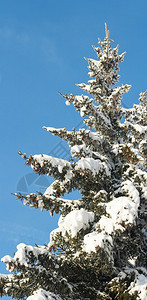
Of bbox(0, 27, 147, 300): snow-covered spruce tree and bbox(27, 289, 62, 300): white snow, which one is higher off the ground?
bbox(0, 27, 147, 300): snow-covered spruce tree

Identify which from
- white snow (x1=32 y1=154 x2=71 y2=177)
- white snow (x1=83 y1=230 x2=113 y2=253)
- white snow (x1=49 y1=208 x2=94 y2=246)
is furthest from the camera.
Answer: white snow (x1=32 y1=154 x2=71 y2=177)

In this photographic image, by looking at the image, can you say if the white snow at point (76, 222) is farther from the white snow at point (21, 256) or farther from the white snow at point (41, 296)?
the white snow at point (41, 296)

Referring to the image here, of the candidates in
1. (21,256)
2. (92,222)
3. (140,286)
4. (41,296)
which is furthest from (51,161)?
(140,286)

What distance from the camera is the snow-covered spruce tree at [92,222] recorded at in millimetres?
7598

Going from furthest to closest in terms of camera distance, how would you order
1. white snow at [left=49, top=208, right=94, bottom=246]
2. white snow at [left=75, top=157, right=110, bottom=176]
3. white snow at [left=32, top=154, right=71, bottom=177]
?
white snow at [left=32, top=154, right=71, bottom=177], white snow at [left=75, top=157, right=110, bottom=176], white snow at [left=49, top=208, right=94, bottom=246]

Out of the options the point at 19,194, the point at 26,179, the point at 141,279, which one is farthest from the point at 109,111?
the point at 26,179

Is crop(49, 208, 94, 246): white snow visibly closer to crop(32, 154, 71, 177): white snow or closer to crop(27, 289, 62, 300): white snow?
crop(27, 289, 62, 300): white snow

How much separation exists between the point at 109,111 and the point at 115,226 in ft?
22.7

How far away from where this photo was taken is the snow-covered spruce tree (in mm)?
7598

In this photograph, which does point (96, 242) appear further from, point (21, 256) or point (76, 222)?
point (21, 256)

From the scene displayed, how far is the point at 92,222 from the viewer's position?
8.55 m

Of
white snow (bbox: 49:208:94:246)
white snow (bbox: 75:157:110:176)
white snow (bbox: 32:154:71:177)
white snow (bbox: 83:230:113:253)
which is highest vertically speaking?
white snow (bbox: 32:154:71:177)

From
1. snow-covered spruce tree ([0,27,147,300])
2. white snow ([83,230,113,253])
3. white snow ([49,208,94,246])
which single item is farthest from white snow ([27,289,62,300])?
white snow ([49,208,94,246])

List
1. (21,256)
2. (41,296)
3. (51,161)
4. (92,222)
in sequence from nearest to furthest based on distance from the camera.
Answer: (41,296) < (21,256) < (92,222) < (51,161)
